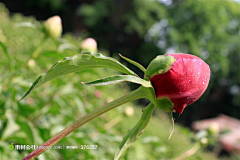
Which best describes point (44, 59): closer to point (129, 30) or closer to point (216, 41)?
point (129, 30)

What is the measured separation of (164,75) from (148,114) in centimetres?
5

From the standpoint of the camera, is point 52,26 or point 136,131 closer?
point 136,131

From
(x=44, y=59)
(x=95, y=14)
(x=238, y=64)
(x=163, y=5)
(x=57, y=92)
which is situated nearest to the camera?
(x=44, y=59)

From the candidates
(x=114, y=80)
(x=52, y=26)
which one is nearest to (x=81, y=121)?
(x=114, y=80)

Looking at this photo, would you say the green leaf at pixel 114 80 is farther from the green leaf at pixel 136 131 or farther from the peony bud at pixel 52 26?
the peony bud at pixel 52 26

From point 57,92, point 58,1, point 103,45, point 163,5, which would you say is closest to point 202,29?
point 163,5

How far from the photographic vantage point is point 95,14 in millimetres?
9312

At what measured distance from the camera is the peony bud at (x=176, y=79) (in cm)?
29

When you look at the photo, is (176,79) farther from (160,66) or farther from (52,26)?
(52,26)

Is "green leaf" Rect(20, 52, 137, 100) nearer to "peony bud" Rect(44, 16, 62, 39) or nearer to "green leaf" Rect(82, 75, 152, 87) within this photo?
"green leaf" Rect(82, 75, 152, 87)

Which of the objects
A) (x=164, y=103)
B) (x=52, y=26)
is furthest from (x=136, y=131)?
(x=52, y=26)

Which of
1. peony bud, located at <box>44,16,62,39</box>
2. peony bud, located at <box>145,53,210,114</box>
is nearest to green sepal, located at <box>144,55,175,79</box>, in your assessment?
peony bud, located at <box>145,53,210,114</box>

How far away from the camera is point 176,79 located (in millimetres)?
292

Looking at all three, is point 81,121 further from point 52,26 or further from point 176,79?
point 52,26
